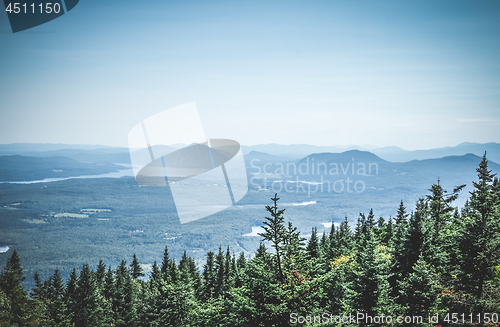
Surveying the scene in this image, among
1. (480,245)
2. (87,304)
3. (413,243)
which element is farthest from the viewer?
(87,304)

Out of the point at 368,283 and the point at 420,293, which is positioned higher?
the point at 368,283

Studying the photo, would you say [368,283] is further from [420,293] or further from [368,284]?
[420,293]

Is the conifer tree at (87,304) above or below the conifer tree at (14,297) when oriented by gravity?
below

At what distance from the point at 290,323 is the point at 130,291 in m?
49.6

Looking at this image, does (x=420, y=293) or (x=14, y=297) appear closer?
(x=420, y=293)

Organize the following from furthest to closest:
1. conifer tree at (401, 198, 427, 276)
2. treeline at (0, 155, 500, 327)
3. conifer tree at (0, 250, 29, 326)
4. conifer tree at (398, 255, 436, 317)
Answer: conifer tree at (0, 250, 29, 326)
conifer tree at (401, 198, 427, 276)
conifer tree at (398, 255, 436, 317)
treeline at (0, 155, 500, 327)

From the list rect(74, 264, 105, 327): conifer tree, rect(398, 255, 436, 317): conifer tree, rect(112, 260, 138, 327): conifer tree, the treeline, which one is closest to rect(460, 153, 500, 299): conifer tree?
the treeline

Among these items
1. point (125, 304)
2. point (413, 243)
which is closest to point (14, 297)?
point (125, 304)

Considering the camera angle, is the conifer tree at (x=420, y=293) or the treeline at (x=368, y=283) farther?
the conifer tree at (x=420, y=293)

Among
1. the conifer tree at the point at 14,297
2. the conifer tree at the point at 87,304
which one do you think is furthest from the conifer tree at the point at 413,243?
the conifer tree at the point at 87,304

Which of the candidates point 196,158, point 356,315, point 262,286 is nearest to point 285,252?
point 262,286

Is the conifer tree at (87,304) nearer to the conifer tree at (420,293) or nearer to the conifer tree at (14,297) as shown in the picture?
the conifer tree at (14,297)

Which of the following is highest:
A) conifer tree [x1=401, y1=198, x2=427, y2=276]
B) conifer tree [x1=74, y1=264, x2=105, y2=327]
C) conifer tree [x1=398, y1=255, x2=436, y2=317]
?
conifer tree [x1=401, y1=198, x2=427, y2=276]

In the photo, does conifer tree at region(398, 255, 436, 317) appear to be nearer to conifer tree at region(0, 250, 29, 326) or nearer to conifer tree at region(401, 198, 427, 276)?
conifer tree at region(401, 198, 427, 276)
